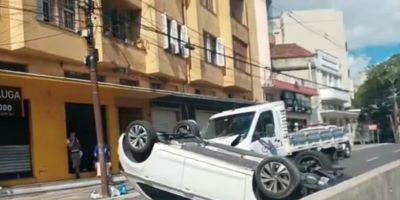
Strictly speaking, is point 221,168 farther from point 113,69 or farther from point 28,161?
point 113,69

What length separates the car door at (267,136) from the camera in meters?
18.5

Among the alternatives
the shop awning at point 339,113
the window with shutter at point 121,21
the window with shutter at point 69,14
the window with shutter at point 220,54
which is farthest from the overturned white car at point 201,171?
the shop awning at point 339,113

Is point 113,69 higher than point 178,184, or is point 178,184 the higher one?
point 113,69

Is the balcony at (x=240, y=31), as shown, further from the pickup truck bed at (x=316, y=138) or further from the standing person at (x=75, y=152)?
the standing person at (x=75, y=152)

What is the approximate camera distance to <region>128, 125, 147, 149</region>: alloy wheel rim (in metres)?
11.4

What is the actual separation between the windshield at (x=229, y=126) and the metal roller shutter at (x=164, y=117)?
43.7ft

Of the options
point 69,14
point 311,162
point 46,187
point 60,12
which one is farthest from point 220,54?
point 311,162

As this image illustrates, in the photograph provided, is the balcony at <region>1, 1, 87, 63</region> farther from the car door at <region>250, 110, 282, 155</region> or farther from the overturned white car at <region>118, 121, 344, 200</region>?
the overturned white car at <region>118, 121, 344, 200</region>

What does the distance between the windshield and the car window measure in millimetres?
360

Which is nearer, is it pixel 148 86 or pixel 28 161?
pixel 28 161

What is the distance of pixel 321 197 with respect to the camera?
227 inches

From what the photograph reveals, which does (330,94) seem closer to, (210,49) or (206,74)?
(210,49)

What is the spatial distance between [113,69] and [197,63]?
29.5 ft

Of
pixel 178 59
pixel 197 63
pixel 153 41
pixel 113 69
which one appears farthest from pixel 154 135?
pixel 197 63
